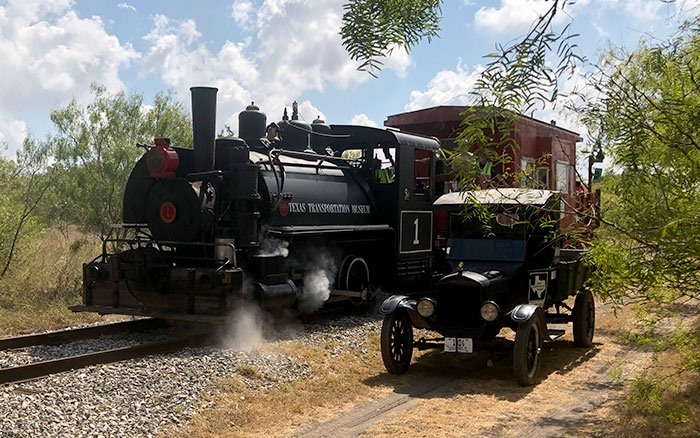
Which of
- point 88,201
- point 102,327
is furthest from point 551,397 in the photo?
point 88,201

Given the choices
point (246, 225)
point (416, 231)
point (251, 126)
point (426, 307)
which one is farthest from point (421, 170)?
point (426, 307)

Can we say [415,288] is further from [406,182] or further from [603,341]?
[603,341]

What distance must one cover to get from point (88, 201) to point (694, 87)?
15.4 meters

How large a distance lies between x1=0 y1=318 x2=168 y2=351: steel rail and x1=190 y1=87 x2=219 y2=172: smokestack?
7.46ft

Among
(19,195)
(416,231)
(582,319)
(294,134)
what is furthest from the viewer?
(19,195)

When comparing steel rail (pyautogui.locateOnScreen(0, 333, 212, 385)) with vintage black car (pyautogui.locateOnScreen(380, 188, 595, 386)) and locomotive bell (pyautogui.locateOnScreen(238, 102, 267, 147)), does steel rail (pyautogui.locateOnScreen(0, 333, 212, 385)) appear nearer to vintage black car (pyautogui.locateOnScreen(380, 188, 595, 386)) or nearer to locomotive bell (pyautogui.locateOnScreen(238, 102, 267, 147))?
vintage black car (pyautogui.locateOnScreen(380, 188, 595, 386))

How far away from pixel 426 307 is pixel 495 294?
839 millimetres

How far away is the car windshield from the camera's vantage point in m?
8.87

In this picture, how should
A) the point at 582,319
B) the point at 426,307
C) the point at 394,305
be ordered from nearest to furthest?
the point at 426,307, the point at 394,305, the point at 582,319

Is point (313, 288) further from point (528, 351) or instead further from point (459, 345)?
point (528, 351)

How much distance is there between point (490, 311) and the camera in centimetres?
757

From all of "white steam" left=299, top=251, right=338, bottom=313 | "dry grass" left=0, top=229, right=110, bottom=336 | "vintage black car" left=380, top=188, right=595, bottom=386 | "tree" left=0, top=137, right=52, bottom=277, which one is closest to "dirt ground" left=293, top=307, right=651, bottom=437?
"vintage black car" left=380, top=188, right=595, bottom=386

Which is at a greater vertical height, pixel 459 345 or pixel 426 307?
pixel 426 307

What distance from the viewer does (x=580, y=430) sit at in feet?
20.1
